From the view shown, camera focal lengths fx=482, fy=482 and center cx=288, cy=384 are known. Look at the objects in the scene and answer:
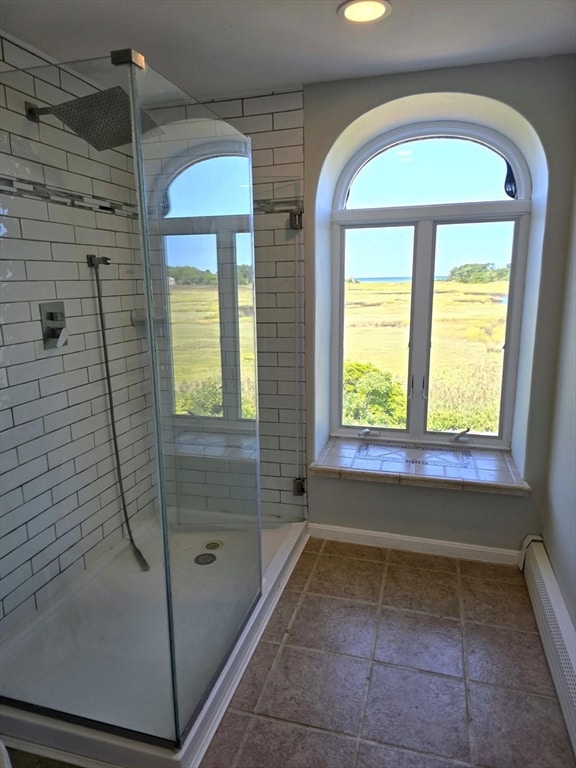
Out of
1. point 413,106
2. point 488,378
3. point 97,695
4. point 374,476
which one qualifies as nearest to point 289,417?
point 374,476

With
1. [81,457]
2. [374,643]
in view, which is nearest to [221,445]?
[81,457]

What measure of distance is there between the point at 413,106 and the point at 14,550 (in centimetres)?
263

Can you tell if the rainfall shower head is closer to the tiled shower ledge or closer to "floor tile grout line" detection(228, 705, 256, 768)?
the tiled shower ledge

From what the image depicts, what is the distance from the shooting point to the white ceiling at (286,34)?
1.63 meters

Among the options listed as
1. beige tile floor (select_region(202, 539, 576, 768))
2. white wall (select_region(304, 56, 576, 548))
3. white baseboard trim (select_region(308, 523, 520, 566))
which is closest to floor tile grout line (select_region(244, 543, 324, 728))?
beige tile floor (select_region(202, 539, 576, 768))

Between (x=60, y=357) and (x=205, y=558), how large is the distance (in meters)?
1.03

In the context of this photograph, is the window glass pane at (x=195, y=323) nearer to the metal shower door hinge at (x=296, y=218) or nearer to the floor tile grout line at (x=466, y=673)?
the metal shower door hinge at (x=296, y=218)

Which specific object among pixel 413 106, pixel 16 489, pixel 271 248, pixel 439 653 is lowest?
pixel 439 653

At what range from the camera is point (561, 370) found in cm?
213

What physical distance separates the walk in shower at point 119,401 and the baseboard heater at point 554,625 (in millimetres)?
1144

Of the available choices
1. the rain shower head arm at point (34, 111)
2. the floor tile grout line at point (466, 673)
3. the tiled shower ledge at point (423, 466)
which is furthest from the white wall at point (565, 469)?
the rain shower head arm at point (34, 111)

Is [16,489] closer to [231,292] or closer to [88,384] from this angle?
[88,384]

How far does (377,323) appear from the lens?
280cm

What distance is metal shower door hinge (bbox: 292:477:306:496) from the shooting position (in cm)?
267
